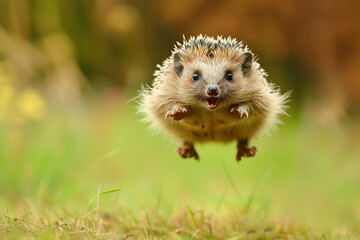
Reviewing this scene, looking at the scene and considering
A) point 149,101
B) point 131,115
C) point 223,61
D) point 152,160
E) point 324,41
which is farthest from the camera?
point 131,115

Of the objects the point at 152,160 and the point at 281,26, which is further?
the point at 281,26

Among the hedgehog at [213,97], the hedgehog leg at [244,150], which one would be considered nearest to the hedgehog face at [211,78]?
the hedgehog at [213,97]

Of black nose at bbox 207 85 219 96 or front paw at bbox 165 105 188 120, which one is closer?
black nose at bbox 207 85 219 96

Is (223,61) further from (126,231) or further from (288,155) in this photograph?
(288,155)

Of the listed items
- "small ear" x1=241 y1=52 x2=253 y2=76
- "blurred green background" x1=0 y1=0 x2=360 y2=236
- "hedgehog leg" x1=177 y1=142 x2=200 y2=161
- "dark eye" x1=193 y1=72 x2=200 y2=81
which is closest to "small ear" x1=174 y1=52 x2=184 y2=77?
"dark eye" x1=193 y1=72 x2=200 y2=81

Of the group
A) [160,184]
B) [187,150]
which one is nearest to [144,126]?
[160,184]

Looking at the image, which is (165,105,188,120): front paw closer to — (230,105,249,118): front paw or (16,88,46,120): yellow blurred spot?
(230,105,249,118): front paw

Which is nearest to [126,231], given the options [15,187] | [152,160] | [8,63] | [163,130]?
[163,130]
